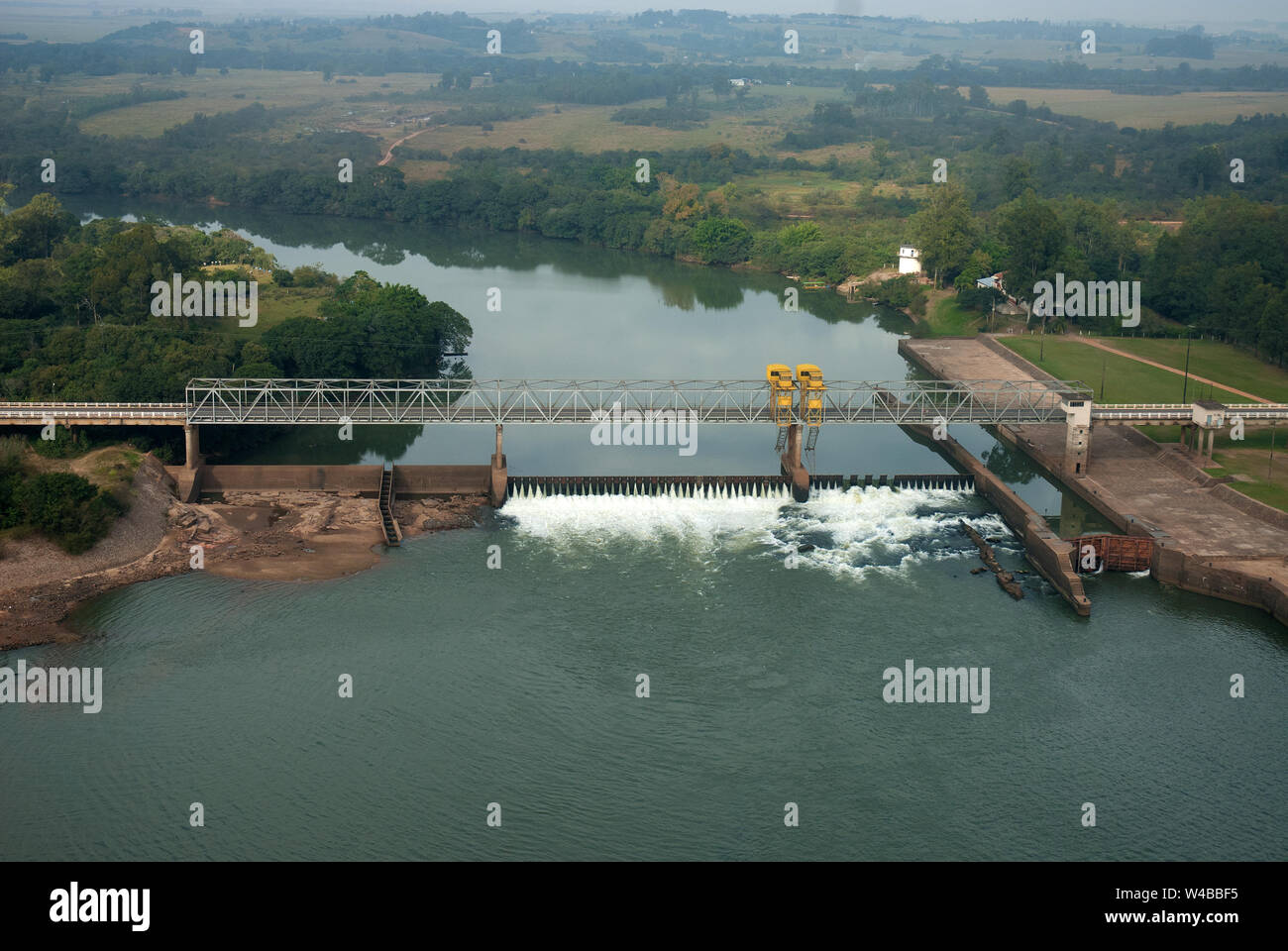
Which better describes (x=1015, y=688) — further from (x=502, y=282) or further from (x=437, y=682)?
(x=502, y=282)

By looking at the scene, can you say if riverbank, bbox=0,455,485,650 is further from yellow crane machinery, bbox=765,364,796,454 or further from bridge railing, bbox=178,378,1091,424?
yellow crane machinery, bbox=765,364,796,454

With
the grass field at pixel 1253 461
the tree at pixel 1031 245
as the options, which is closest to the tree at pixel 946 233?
the tree at pixel 1031 245

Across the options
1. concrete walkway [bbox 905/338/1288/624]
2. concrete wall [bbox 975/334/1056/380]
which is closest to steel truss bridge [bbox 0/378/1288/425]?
concrete walkway [bbox 905/338/1288/624]

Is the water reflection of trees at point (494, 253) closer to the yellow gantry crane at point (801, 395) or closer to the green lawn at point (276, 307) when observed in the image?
the green lawn at point (276, 307)

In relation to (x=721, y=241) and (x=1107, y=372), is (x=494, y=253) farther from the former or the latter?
(x=1107, y=372)

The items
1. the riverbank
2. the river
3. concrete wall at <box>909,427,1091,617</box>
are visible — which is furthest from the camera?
concrete wall at <box>909,427,1091,617</box>

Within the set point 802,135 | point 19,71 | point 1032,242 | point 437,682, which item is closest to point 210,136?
point 19,71
